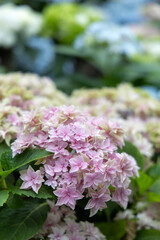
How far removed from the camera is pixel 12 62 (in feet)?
8.28

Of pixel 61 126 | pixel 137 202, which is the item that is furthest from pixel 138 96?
pixel 61 126

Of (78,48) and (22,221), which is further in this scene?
(78,48)

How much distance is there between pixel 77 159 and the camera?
26.0 inches

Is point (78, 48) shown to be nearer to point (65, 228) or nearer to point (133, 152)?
point (133, 152)

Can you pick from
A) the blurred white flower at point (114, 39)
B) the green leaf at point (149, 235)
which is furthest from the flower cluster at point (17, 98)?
the blurred white flower at point (114, 39)

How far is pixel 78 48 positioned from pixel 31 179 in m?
1.64

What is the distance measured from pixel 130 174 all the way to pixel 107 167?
0.07 metres

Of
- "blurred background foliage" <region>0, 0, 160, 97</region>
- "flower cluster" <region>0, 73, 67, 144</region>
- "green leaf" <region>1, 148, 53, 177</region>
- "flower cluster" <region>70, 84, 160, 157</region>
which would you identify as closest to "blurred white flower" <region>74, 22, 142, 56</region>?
"blurred background foliage" <region>0, 0, 160, 97</region>

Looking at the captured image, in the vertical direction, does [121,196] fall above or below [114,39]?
above

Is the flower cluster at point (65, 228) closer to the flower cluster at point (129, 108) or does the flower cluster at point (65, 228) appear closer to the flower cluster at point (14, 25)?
the flower cluster at point (129, 108)

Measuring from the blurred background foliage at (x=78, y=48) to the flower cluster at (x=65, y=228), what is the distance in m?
1.07

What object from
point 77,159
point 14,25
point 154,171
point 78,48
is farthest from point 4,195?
point 14,25

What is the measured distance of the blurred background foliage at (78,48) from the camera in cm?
205

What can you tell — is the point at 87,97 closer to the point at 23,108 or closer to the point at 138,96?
the point at 138,96
